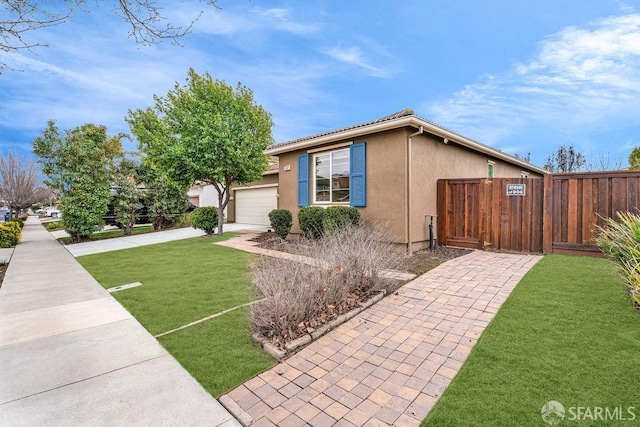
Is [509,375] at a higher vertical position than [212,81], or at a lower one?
lower

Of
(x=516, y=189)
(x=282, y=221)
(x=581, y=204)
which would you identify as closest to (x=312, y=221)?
(x=282, y=221)

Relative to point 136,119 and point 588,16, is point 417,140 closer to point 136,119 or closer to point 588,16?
point 588,16

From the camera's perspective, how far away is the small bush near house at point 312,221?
916cm

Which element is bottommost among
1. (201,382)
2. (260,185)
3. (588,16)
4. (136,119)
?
(201,382)

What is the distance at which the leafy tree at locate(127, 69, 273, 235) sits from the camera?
11391mm

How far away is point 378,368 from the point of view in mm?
2904

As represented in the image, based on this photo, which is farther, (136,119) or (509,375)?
(136,119)

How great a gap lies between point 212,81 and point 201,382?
13370 mm

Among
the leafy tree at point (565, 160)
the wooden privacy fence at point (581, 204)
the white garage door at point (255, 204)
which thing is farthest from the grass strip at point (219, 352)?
the leafy tree at point (565, 160)

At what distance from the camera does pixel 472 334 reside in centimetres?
350

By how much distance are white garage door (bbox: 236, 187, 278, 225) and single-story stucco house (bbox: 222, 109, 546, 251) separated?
4.77m

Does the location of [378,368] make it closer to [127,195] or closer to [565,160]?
[127,195]

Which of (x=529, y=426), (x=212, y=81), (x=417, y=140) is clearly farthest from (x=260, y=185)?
(x=529, y=426)

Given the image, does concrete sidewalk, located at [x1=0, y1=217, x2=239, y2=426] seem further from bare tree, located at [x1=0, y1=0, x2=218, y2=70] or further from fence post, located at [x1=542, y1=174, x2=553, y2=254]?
fence post, located at [x1=542, y1=174, x2=553, y2=254]
